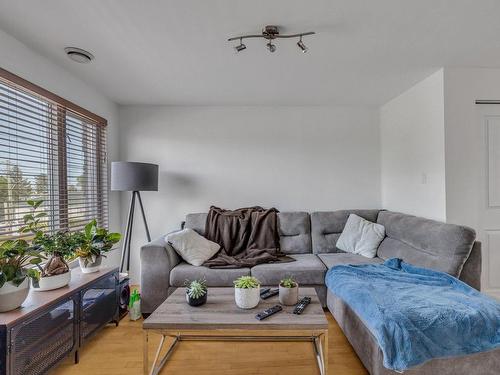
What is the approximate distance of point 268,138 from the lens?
130 inches

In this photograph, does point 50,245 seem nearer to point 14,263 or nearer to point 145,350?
point 14,263

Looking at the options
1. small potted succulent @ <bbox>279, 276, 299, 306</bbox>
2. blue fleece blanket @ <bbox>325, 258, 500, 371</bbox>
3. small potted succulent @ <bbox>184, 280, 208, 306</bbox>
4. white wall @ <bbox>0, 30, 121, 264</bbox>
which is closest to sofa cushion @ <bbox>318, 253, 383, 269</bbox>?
blue fleece blanket @ <bbox>325, 258, 500, 371</bbox>

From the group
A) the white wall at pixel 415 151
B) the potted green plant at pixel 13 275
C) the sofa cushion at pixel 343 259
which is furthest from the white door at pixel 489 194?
the potted green plant at pixel 13 275

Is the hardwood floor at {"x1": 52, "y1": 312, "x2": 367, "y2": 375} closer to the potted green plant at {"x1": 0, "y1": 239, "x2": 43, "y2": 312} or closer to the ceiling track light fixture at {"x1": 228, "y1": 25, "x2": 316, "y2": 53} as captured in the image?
the potted green plant at {"x1": 0, "y1": 239, "x2": 43, "y2": 312}

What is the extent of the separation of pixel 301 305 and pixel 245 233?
1.36 meters

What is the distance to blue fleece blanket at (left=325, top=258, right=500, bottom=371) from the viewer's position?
4.25 ft

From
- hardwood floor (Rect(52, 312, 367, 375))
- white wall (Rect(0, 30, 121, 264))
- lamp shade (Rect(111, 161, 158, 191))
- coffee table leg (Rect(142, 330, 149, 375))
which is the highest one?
white wall (Rect(0, 30, 121, 264))

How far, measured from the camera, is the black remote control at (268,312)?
143 cm

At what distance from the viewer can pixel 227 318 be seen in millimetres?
1444

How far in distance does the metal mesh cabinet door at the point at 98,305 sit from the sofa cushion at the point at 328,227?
6.77ft

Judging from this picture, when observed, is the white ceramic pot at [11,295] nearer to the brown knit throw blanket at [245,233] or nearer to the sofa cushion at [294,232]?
the brown knit throw blanket at [245,233]

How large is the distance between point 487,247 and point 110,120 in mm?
4299

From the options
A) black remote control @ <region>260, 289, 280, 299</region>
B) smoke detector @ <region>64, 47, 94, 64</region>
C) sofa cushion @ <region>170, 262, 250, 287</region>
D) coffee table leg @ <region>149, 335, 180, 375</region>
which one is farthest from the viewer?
sofa cushion @ <region>170, 262, 250, 287</region>

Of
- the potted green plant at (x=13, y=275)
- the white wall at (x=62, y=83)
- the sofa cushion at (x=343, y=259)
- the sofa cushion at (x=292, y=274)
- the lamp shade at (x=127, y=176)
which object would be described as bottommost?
the sofa cushion at (x=292, y=274)
